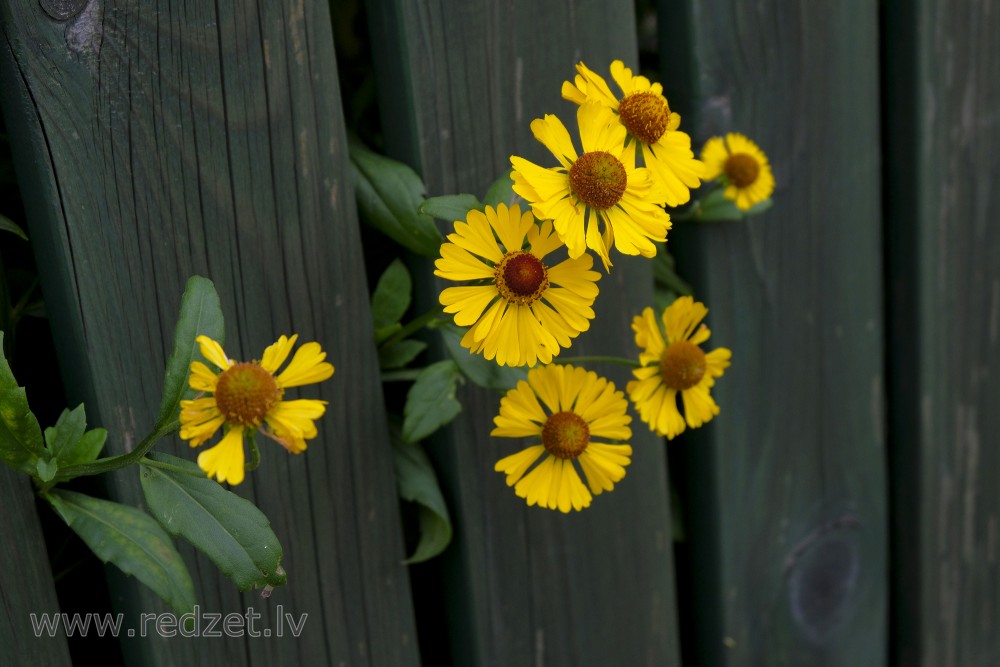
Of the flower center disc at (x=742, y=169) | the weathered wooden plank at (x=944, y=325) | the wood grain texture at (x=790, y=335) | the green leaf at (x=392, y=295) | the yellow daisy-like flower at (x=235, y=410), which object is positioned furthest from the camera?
the weathered wooden plank at (x=944, y=325)

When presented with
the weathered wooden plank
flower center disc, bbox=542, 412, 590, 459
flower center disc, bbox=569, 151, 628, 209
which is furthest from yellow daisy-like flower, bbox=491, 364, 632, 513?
the weathered wooden plank

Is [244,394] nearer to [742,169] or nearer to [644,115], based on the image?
[644,115]

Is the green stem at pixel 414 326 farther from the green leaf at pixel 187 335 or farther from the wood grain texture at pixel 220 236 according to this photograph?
the green leaf at pixel 187 335

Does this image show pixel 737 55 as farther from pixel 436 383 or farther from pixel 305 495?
pixel 305 495

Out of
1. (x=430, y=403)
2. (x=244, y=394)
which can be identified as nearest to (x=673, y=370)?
(x=430, y=403)

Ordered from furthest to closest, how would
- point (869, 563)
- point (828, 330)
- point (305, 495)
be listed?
point (869, 563)
point (828, 330)
point (305, 495)

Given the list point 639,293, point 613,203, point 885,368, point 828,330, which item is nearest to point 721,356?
point 639,293

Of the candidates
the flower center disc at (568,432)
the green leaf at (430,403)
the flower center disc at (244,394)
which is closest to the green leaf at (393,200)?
the green leaf at (430,403)
